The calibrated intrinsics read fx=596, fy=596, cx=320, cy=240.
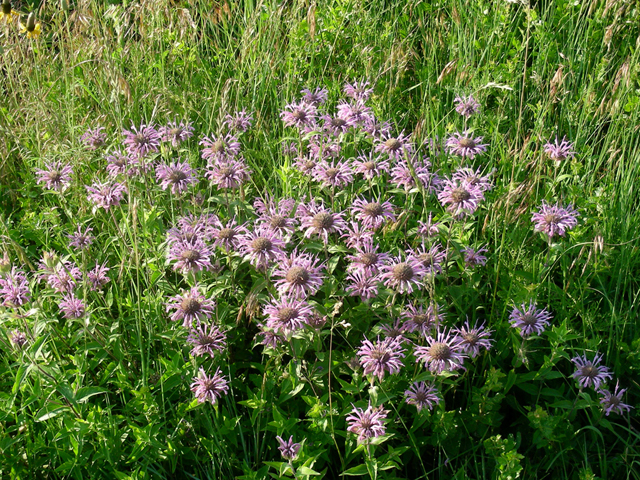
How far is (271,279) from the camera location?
2201mm

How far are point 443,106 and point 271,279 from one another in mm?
1733

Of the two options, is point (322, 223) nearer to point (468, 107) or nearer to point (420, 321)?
point (420, 321)

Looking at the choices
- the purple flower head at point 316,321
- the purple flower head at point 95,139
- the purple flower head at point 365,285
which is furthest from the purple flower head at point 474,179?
the purple flower head at point 95,139

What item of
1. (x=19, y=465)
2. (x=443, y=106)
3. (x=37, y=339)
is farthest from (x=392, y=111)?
(x=19, y=465)

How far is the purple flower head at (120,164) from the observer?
2396 mm

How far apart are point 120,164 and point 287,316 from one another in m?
1.10

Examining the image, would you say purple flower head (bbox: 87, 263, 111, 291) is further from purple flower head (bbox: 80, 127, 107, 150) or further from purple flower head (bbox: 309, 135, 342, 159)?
purple flower head (bbox: 309, 135, 342, 159)

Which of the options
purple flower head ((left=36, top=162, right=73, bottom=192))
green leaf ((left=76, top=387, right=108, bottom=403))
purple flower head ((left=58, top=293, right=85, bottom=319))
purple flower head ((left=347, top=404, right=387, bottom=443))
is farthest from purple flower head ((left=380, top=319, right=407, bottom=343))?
purple flower head ((left=36, top=162, right=73, bottom=192))

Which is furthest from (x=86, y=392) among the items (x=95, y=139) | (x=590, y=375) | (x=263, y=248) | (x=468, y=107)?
(x=468, y=107)

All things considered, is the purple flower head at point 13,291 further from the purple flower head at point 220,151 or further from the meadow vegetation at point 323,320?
the purple flower head at point 220,151

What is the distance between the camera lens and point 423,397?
1.89 metres

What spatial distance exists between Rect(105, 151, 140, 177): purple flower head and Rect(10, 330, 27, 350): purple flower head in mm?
701

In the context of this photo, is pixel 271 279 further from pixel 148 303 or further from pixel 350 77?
pixel 350 77

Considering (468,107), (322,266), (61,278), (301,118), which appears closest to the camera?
(322,266)
